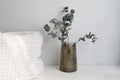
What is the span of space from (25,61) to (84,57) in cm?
54

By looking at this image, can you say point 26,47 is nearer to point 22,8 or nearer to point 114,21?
point 22,8

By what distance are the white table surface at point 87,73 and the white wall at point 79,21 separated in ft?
0.26

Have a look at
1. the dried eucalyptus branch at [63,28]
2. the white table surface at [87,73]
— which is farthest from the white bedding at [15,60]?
the dried eucalyptus branch at [63,28]

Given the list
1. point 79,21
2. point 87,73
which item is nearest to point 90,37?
point 79,21

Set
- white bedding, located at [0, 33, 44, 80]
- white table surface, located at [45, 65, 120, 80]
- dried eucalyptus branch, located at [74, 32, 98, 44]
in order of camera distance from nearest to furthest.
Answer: white bedding, located at [0, 33, 44, 80]
white table surface, located at [45, 65, 120, 80]
dried eucalyptus branch, located at [74, 32, 98, 44]

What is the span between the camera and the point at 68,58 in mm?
1237

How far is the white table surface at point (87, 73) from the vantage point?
1.17 m

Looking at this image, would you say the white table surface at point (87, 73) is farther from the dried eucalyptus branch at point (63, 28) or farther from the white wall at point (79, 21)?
the dried eucalyptus branch at point (63, 28)

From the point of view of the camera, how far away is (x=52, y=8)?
1.31 metres

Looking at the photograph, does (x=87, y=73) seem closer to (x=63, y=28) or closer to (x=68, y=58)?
(x=68, y=58)

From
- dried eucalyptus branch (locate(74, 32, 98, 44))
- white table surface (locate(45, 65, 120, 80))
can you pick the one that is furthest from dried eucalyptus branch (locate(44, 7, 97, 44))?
white table surface (locate(45, 65, 120, 80))

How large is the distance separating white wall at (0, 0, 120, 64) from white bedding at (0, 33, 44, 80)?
0.29 metres

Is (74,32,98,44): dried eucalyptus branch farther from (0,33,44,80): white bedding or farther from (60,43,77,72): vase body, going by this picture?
(0,33,44,80): white bedding

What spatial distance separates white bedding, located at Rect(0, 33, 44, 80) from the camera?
0.97 metres
